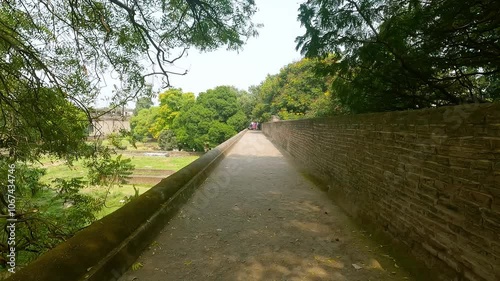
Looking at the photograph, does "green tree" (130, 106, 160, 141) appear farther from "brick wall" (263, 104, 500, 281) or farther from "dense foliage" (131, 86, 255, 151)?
"brick wall" (263, 104, 500, 281)

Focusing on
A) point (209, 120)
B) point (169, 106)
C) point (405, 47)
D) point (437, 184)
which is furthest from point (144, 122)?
point (437, 184)

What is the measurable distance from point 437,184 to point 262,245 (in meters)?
1.91

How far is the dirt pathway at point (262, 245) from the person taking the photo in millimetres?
2457

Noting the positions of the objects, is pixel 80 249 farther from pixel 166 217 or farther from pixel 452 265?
pixel 452 265

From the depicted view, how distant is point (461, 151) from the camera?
1.95 m

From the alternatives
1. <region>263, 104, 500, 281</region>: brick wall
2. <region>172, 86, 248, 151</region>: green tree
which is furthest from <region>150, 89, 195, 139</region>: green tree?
<region>263, 104, 500, 281</region>: brick wall

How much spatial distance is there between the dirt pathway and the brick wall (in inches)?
16.5

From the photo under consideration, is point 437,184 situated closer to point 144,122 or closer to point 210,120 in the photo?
point 210,120

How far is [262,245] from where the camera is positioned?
Result: 3041mm

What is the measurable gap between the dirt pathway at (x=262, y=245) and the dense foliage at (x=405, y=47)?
2464 mm

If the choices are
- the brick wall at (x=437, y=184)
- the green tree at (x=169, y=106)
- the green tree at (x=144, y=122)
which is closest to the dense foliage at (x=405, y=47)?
the brick wall at (x=437, y=184)

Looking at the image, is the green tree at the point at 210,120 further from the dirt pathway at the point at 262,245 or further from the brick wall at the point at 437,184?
the brick wall at the point at 437,184

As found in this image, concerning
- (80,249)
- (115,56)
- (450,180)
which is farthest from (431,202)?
(115,56)

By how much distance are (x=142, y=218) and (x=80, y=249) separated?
97cm
